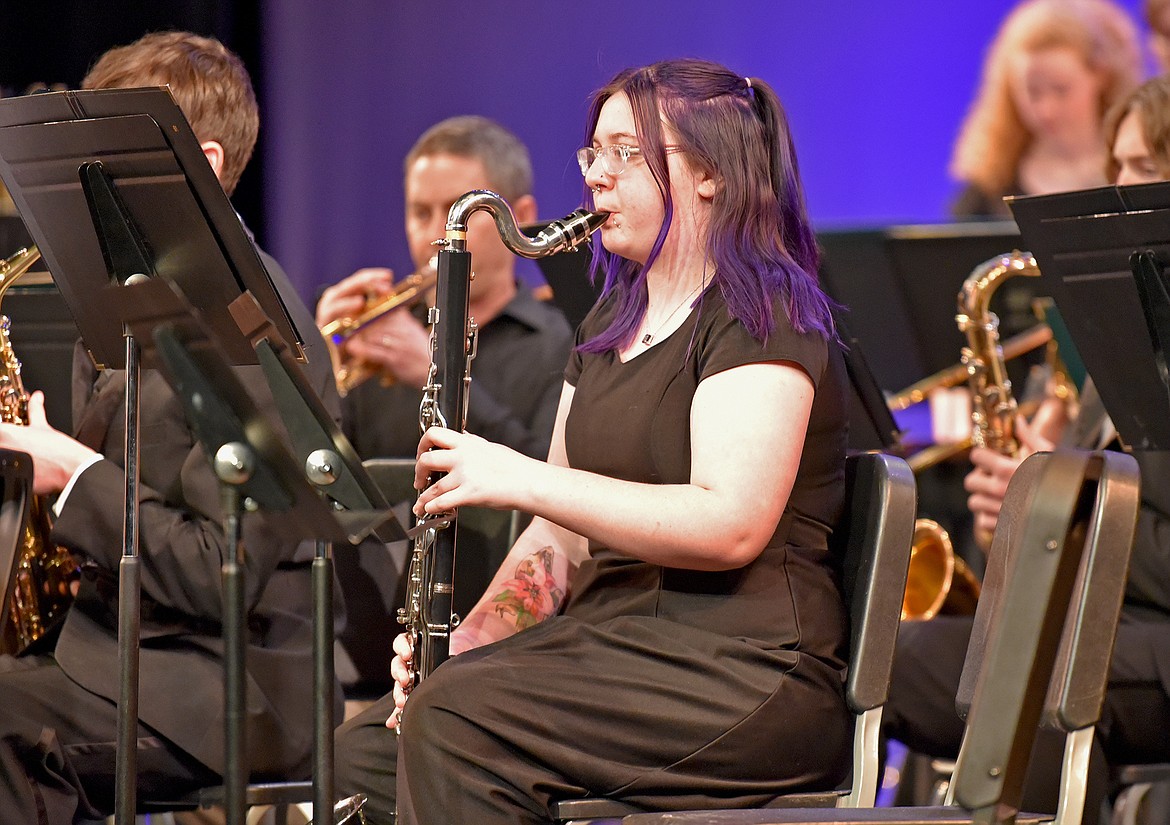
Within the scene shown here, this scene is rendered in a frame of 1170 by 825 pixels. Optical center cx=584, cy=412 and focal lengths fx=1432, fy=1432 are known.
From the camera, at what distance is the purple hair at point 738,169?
2.05 meters

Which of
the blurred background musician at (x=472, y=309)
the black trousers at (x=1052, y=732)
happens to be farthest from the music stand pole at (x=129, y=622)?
the blurred background musician at (x=472, y=309)

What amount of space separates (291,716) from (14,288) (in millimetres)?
1116

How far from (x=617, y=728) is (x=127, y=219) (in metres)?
0.97

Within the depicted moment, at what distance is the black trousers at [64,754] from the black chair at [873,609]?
987 millimetres

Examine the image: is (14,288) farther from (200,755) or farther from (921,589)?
(921,589)

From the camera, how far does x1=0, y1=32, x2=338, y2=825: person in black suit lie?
2260 mm

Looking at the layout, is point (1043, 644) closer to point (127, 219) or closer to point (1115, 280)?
point (1115, 280)

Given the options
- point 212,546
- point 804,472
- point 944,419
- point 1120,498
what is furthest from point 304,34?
point 1120,498

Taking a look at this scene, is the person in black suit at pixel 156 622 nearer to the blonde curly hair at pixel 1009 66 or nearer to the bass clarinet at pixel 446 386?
the bass clarinet at pixel 446 386

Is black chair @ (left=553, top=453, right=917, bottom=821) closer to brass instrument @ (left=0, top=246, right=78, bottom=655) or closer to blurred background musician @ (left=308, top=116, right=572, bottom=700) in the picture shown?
brass instrument @ (left=0, top=246, right=78, bottom=655)

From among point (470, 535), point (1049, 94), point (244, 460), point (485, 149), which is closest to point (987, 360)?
point (485, 149)

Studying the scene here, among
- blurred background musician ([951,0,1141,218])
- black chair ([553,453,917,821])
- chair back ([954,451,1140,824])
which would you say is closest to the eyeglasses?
black chair ([553,453,917,821])

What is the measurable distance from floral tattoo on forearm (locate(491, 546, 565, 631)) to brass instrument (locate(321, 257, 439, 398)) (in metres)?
1.67

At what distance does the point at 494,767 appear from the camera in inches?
72.1
